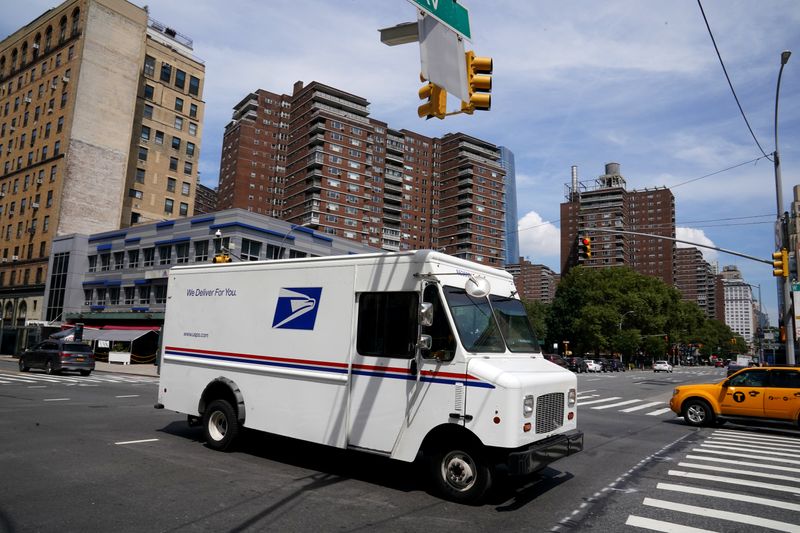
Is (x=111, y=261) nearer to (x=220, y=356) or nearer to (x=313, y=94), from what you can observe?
(x=220, y=356)

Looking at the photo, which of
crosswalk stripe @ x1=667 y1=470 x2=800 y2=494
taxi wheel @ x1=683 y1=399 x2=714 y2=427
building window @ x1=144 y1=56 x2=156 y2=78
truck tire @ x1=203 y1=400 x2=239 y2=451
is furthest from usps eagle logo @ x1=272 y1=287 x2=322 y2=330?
building window @ x1=144 y1=56 x2=156 y2=78

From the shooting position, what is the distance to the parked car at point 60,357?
86.3 feet

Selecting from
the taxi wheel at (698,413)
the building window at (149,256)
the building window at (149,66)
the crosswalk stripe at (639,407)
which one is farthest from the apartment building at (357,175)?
the taxi wheel at (698,413)

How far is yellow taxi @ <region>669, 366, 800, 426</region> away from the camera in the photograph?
1328cm

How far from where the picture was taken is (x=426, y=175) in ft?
439

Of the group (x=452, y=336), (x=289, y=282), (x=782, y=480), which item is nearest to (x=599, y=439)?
(x=782, y=480)

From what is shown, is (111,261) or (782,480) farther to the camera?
(111,261)

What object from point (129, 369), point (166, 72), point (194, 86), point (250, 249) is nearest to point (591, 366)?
point (250, 249)

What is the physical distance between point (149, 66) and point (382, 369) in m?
75.3

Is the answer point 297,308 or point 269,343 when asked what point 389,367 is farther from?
point 269,343

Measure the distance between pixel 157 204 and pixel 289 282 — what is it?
218 feet

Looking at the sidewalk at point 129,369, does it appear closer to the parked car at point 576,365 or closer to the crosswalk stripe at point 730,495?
the crosswalk stripe at point 730,495

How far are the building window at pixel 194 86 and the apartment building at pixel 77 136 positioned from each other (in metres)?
1.48

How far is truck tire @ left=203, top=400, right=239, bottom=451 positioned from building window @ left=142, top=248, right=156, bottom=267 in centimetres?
4604
